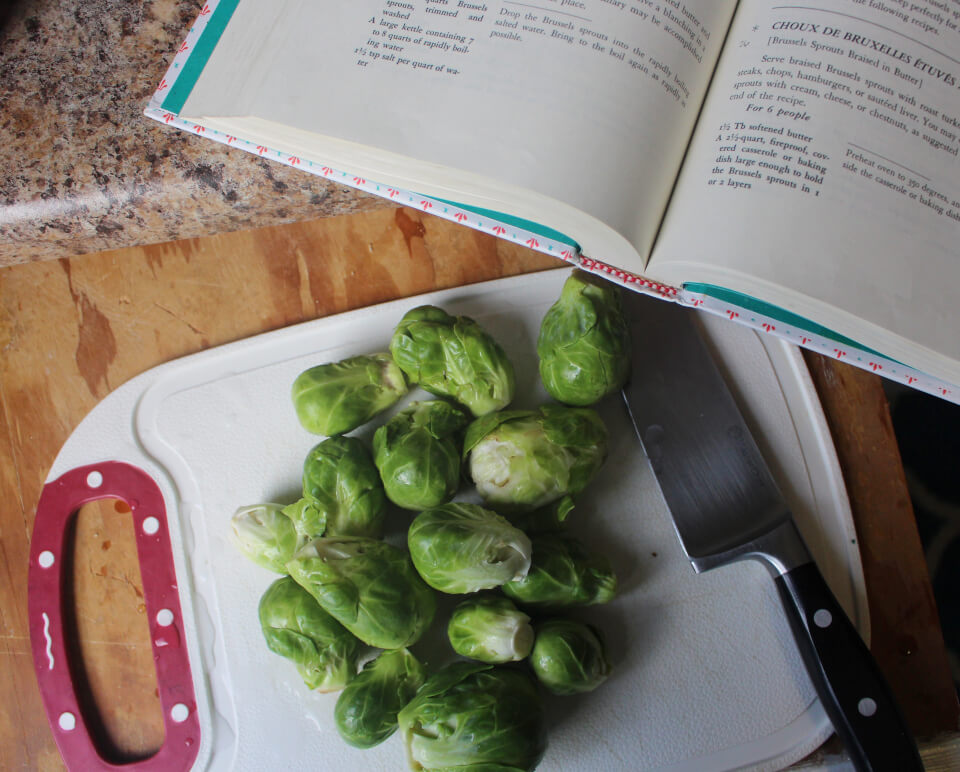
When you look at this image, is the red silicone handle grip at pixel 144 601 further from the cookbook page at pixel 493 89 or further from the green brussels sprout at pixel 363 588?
the cookbook page at pixel 493 89

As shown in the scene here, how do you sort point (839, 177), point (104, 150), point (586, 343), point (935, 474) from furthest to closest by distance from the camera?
1. point (935, 474)
2. point (104, 150)
3. point (586, 343)
4. point (839, 177)

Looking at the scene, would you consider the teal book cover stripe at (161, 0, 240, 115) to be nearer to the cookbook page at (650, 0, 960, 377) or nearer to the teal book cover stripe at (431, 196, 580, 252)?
the teal book cover stripe at (431, 196, 580, 252)

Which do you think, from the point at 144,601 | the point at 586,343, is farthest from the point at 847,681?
the point at 144,601

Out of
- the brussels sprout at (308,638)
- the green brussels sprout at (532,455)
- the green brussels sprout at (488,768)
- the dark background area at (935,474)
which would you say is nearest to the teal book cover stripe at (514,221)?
the green brussels sprout at (532,455)

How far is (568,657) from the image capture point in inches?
43.3

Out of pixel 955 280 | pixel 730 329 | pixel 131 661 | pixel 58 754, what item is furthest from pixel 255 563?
pixel 955 280

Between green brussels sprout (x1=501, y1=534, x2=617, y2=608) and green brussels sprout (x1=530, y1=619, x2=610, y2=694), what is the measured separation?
0.04 m

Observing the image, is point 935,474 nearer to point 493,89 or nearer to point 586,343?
point 586,343

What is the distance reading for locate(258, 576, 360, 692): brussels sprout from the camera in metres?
1.13

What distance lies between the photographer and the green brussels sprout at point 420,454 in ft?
3.74

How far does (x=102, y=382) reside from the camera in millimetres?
1356

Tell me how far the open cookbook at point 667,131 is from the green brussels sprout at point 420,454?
1.12 feet

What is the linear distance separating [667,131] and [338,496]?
0.75 meters

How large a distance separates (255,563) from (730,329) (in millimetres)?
971
